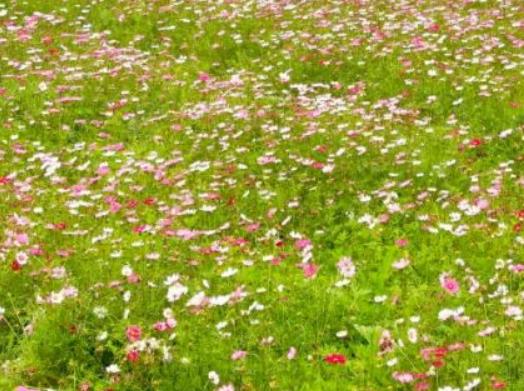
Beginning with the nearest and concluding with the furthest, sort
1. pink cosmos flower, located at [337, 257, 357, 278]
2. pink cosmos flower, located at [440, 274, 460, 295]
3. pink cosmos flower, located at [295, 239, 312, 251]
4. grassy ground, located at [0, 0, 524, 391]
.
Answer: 1. grassy ground, located at [0, 0, 524, 391]
2. pink cosmos flower, located at [440, 274, 460, 295]
3. pink cosmos flower, located at [337, 257, 357, 278]
4. pink cosmos flower, located at [295, 239, 312, 251]

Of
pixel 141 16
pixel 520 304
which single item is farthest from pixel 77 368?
pixel 141 16

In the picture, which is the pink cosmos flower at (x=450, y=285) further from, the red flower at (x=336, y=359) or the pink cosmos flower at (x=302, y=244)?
the pink cosmos flower at (x=302, y=244)

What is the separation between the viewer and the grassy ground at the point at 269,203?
507cm

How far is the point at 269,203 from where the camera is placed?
7.80 metres

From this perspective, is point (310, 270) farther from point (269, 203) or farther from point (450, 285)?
point (269, 203)

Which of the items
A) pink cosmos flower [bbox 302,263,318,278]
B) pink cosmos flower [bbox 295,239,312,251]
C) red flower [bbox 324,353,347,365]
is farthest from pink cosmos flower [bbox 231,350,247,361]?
pink cosmos flower [bbox 295,239,312,251]

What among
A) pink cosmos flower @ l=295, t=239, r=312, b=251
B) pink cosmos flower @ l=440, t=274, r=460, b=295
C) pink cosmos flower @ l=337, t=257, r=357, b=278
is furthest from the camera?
pink cosmos flower @ l=295, t=239, r=312, b=251

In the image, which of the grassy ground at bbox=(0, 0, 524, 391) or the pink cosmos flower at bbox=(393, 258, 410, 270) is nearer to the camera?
the grassy ground at bbox=(0, 0, 524, 391)

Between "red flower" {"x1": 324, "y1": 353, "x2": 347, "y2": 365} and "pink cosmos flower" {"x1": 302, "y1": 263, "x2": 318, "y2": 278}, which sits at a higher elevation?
"red flower" {"x1": 324, "y1": 353, "x2": 347, "y2": 365}

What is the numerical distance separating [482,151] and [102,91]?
6.31 meters

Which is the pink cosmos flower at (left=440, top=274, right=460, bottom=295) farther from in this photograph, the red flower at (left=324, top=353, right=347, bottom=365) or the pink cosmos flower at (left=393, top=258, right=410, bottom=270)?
the red flower at (left=324, top=353, right=347, bottom=365)

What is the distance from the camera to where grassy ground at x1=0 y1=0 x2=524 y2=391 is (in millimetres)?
5070

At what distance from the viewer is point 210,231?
7094mm

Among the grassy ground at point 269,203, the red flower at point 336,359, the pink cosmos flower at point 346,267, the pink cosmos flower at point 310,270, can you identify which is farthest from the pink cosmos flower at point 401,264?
the red flower at point 336,359
